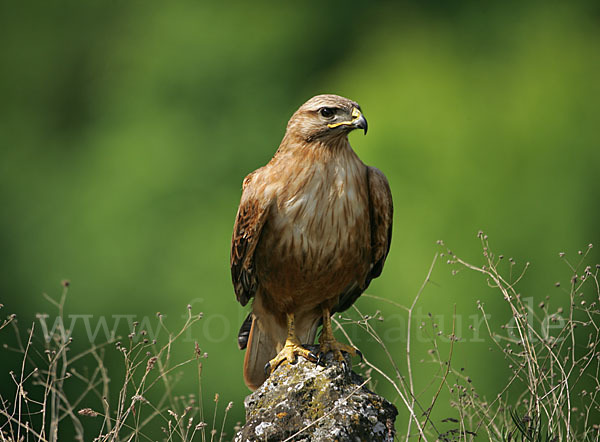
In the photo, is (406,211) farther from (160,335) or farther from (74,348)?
(74,348)

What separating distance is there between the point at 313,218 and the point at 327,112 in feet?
1.41

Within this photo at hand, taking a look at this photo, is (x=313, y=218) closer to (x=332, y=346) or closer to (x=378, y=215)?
(x=378, y=215)

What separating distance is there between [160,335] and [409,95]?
2276 millimetres

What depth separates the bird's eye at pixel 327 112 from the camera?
306cm

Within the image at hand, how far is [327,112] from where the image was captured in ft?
10.1

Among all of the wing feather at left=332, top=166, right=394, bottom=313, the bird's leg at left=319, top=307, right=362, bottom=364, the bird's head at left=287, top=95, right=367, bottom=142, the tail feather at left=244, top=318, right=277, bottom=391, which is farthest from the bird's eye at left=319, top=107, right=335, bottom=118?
the tail feather at left=244, top=318, right=277, bottom=391

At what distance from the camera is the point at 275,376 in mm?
2799

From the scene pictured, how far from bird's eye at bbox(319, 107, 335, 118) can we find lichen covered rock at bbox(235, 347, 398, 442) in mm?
1006

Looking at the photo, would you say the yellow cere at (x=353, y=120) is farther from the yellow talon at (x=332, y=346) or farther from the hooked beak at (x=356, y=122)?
the yellow talon at (x=332, y=346)

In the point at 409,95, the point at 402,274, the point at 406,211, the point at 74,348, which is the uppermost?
the point at 409,95

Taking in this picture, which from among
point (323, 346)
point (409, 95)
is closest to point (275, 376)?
point (323, 346)

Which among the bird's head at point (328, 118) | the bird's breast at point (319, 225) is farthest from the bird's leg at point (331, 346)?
the bird's head at point (328, 118)

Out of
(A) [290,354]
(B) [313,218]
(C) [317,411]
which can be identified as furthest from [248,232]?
(C) [317,411]

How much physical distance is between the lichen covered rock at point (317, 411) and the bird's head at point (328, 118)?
940 millimetres
